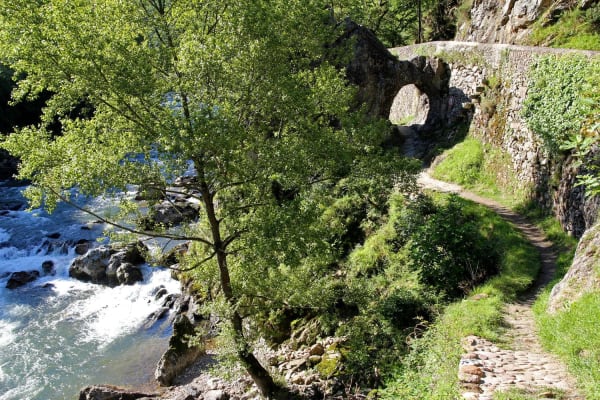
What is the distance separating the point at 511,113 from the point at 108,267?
1998 centimetres

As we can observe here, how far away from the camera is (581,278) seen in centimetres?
888

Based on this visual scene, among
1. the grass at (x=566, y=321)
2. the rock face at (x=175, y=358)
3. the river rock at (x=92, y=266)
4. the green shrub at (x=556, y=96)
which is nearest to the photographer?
the grass at (x=566, y=321)

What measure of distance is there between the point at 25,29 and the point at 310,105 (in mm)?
6504

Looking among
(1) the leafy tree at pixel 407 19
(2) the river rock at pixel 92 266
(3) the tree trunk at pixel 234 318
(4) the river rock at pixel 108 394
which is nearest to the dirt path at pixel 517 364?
(3) the tree trunk at pixel 234 318

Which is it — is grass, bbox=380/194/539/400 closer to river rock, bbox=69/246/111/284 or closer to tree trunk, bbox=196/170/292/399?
tree trunk, bbox=196/170/292/399

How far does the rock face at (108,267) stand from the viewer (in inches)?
902

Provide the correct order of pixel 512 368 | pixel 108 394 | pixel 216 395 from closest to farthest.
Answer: pixel 512 368 < pixel 216 395 < pixel 108 394

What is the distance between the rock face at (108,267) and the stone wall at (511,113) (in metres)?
17.5

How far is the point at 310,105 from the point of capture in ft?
39.9

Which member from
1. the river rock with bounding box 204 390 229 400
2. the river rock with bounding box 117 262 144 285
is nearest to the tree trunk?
the river rock with bounding box 204 390 229 400

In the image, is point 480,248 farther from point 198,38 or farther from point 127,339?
point 127,339

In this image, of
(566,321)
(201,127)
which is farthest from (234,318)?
(566,321)

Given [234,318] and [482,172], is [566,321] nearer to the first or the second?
[234,318]

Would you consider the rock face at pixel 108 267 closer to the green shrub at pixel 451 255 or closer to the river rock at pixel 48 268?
the river rock at pixel 48 268
